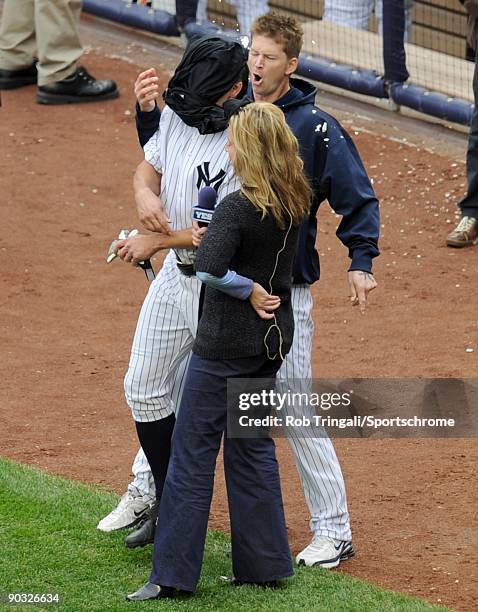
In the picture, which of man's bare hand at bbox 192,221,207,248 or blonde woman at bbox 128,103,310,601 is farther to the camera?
man's bare hand at bbox 192,221,207,248

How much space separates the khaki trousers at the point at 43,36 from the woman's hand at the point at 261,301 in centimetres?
660

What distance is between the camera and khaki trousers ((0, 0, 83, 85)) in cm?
1023

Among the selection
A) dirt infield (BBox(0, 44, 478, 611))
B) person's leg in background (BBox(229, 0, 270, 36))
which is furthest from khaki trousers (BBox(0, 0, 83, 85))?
person's leg in background (BBox(229, 0, 270, 36))

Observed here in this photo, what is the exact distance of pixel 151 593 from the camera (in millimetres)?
4281

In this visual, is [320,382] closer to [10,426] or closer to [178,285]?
[10,426]

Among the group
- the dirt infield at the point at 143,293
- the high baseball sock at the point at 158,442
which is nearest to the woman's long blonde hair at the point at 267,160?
the high baseball sock at the point at 158,442

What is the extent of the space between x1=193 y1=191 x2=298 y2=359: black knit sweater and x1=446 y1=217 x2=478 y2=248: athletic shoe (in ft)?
12.9

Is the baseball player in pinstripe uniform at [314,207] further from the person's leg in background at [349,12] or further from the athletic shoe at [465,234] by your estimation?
the person's leg in background at [349,12]

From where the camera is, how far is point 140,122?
4676mm

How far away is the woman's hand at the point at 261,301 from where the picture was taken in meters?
4.15

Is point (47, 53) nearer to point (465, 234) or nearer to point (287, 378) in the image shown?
point (465, 234)

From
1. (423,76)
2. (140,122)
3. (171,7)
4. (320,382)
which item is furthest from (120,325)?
(171,7)

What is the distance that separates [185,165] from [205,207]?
257 millimetres

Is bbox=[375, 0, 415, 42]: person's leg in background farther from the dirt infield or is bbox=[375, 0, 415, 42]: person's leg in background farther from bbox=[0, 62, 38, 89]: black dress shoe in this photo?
bbox=[0, 62, 38, 89]: black dress shoe
